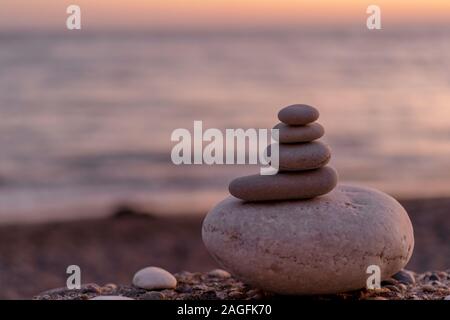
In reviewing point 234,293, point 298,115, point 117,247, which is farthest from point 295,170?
point 117,247

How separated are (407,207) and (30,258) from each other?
210 inches

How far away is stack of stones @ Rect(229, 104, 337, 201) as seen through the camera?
5211mm

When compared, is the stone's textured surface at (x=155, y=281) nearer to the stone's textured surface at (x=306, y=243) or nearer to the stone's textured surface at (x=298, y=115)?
the stone's textured surface at (x=306, y=243)

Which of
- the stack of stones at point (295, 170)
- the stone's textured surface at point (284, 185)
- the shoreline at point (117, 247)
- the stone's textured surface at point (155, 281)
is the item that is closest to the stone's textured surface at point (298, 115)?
the stack of stones at point (295, 170)

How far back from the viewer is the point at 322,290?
5.18 metres

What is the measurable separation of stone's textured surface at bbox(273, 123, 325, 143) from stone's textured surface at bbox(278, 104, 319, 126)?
4 cm

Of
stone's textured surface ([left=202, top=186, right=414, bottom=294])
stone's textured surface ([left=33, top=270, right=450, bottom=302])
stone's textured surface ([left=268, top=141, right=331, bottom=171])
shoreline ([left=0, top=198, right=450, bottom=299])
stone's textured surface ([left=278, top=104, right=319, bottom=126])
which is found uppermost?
stone's textured surface ([left=278, top=104, right=319, bottom=126])

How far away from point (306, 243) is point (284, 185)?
0.42 metres

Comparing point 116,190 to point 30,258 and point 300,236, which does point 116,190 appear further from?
point 300,236

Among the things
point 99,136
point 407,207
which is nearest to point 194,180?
point 407,207

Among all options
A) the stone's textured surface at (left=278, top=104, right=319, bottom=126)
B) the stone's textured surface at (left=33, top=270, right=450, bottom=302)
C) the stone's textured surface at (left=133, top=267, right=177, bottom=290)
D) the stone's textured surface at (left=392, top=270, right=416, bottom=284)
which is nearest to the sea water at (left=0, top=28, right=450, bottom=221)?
the stone's textured surface at (left=33, top=270, right=450, bottom=302)

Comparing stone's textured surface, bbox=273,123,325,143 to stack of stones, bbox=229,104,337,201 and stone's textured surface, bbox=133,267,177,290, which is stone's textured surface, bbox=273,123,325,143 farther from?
stone's textured surface, bbox=133,267,177,290

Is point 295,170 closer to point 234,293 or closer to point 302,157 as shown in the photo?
point 302,157

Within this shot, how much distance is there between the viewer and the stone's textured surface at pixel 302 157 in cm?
521
